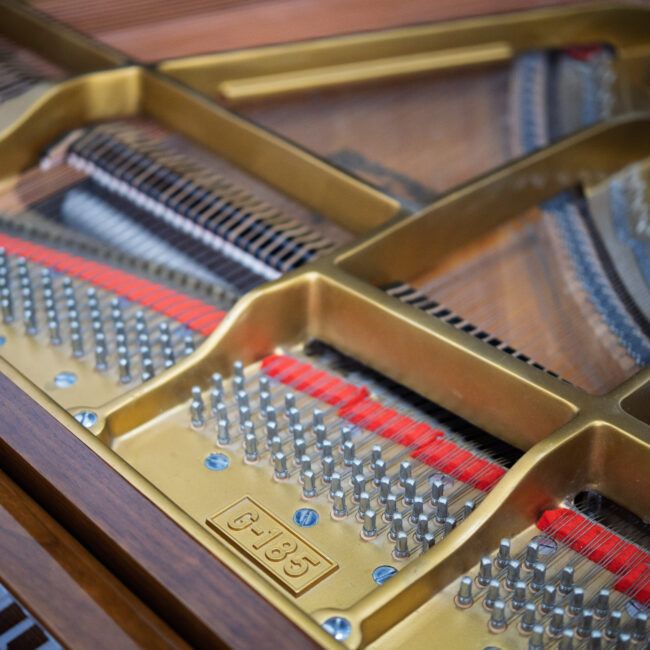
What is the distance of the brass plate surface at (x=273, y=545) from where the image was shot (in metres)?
1.71

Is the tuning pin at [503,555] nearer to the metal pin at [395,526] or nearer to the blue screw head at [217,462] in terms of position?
the metal pin at [395,526]

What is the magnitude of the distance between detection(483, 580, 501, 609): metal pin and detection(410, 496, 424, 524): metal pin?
0.61 feet

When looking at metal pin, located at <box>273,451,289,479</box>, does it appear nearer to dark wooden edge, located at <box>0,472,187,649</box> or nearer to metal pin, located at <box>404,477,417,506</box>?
metal pin, located at <box>404,477,417,506</box>

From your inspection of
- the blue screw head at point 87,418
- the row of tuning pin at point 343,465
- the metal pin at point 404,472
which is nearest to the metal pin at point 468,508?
the row of tuning pin at point 343,465

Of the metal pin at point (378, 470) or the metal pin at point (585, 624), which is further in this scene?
the metal pin at point (378, 470)

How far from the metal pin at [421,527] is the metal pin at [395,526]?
0.03 m

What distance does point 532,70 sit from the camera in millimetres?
3254

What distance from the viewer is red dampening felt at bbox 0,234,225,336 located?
231 cm

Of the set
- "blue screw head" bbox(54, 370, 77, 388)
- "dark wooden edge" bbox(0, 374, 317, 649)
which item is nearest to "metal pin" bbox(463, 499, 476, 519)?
"dark wooden edge" bbox(0, 374, 317, 649)

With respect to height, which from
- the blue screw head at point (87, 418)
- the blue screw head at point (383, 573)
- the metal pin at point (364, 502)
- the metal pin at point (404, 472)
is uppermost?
the blue screw head at point (87, 418)

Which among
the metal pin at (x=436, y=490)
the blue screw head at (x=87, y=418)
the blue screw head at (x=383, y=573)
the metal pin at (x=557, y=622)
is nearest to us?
the metal pin at (x=557, y=622)

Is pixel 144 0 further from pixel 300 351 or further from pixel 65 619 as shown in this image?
pixel 65 619

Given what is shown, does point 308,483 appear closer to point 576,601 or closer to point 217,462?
point 217,462

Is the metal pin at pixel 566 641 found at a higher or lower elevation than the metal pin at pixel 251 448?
lower
